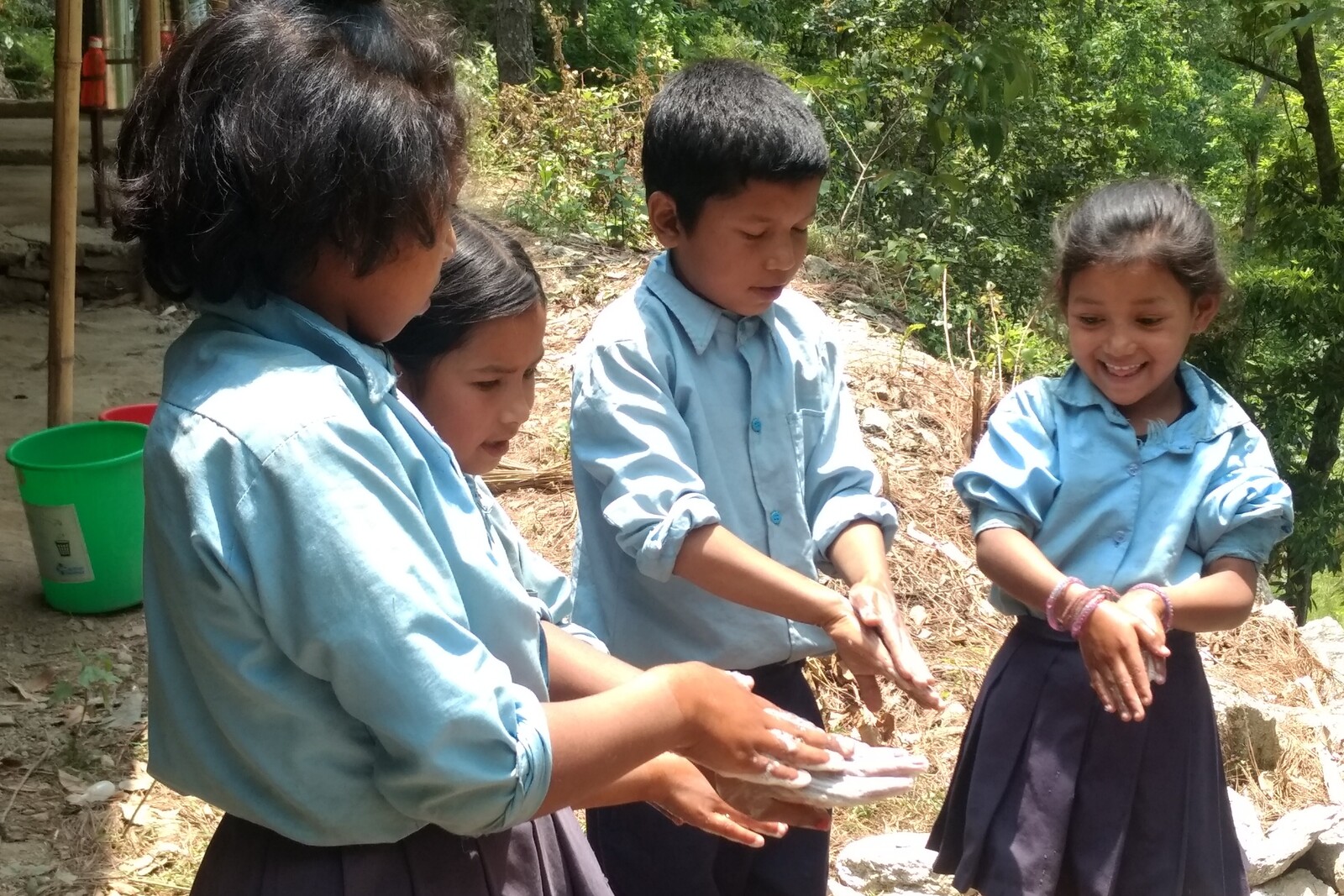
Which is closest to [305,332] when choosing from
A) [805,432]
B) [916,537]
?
[805,432]

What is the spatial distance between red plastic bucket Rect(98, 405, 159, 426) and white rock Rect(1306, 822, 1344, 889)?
3639 millimetres

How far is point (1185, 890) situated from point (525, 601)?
1.42 m

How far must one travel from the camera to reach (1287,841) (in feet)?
10.3

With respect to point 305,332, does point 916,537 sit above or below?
below

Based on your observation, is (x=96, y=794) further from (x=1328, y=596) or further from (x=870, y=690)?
(x=1328, y=596)

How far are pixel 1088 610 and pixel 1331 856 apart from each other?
1.75 meters

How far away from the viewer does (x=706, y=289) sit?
6.88 feet

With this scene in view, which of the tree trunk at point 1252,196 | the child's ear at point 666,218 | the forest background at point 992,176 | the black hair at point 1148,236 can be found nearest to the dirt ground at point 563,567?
the forest background at point 992,176

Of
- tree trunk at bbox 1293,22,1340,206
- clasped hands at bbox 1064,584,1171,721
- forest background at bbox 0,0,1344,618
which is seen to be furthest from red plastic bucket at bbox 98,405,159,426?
tree trunk at bbox 1293,22,1340,206

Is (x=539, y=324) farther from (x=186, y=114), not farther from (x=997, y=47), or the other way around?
(x=997, y=47)

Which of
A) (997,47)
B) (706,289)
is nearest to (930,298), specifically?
(997,47)

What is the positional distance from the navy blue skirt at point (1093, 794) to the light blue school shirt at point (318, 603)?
3.92 ft

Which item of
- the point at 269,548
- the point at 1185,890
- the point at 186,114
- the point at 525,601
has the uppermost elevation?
the point at 186,114

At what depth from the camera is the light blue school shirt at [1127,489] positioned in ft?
6.82
